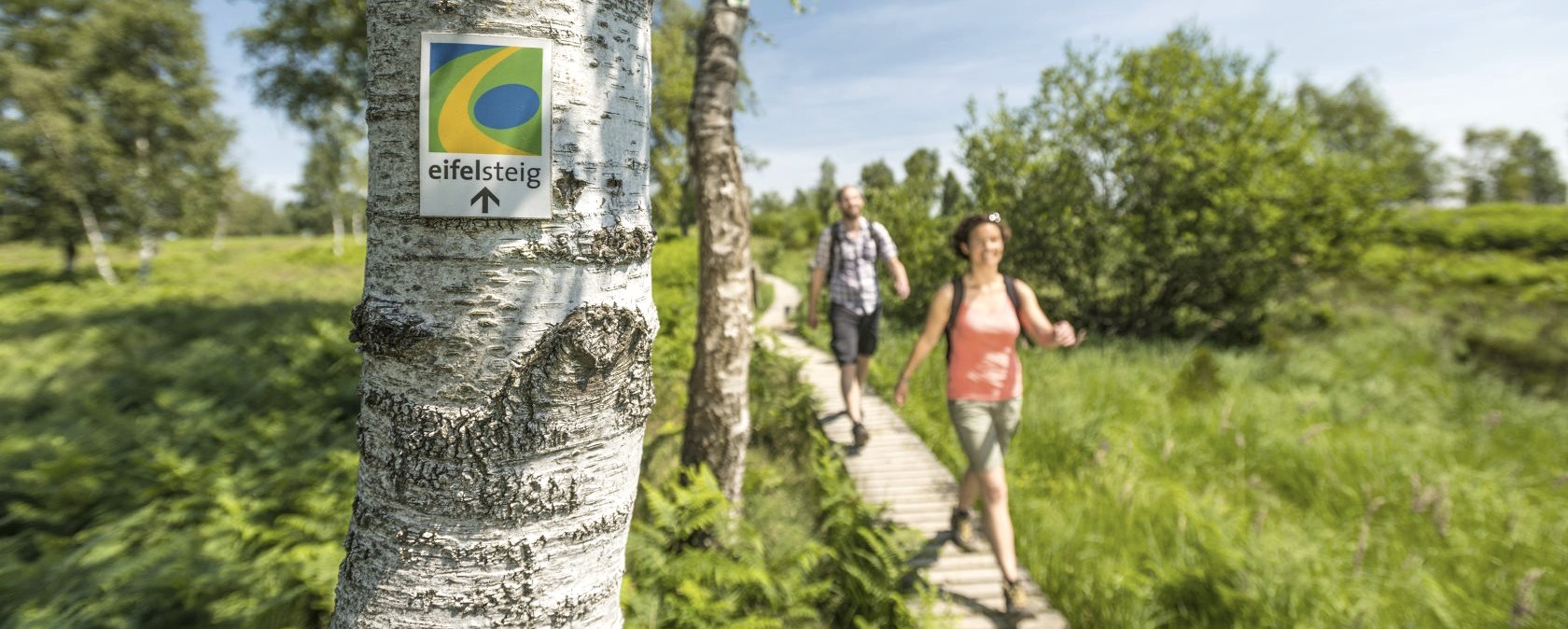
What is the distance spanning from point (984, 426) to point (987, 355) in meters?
0.38

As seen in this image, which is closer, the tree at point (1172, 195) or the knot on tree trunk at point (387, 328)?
the knot on tree trunk at point (387, 328)

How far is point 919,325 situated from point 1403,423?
21.2ft

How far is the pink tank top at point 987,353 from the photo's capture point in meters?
3.45

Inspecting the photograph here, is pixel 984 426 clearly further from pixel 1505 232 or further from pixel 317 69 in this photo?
pixel 1505 232

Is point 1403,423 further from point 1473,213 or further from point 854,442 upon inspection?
point 1473,213

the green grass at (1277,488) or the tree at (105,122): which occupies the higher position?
the tree at (105,122)

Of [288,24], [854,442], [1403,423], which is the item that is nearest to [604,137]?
[854,442]

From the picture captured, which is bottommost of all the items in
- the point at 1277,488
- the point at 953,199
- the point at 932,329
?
the point at 1277,488

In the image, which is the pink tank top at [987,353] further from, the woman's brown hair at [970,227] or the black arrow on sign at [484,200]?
the black arrow on sign at [484,200]

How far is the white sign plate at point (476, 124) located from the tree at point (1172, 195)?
10048mm

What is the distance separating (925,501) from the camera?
4.36 meters

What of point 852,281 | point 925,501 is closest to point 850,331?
point 852,281

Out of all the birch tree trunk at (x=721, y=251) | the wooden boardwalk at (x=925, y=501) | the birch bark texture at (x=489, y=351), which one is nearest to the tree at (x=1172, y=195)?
the wooden boardwalk at (x=925, y=501)

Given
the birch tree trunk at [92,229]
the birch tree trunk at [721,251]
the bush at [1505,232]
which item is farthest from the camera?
the bush at [1505,232]
